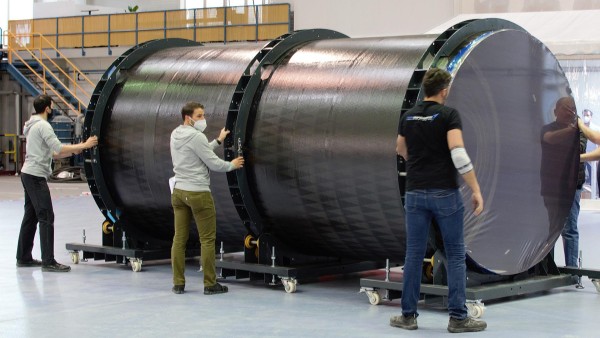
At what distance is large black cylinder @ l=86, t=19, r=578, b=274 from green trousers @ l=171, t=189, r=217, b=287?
512 millimetres

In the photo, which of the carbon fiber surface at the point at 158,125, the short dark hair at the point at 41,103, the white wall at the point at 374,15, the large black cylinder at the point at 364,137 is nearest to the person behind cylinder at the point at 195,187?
the large black cylinder at the point at 364,137

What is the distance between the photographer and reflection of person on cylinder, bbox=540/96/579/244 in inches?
353

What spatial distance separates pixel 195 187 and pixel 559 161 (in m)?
3.32

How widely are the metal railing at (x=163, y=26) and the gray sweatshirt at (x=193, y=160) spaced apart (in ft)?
75.4

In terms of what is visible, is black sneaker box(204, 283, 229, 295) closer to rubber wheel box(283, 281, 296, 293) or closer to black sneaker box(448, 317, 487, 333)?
rubber wheel box(283, 281, 296, 293)

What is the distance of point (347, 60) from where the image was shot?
9.16 metres

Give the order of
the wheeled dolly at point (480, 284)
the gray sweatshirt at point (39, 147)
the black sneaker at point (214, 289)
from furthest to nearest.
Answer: the gray sweatshirt at point (39, 147) → the black sneaker at point (214, 289) → the wheeled dolly at point (480, 284)

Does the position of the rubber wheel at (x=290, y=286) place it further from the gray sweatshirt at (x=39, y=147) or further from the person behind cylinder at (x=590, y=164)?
the person behind cylinder at (x=590, y=164)

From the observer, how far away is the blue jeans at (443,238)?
704cm

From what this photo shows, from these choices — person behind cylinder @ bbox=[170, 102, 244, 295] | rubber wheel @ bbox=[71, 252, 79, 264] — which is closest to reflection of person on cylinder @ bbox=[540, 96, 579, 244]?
person behind cylinder @ bbox=[170, 102, 244, 295]

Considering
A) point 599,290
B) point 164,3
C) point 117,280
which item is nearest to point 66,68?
point 164,3

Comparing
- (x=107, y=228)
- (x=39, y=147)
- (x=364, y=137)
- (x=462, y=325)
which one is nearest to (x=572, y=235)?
(x=364, y=137)

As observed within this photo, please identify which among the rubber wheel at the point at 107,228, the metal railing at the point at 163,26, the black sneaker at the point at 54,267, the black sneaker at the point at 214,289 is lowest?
the black sneaker at the point at 214,289

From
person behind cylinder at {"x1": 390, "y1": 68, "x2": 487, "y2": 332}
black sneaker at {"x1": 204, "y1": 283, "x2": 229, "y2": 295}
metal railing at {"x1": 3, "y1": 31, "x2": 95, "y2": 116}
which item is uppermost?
metal railing at {"x1": 3, "y1": 31, "x2": 95, "y2": 116}
